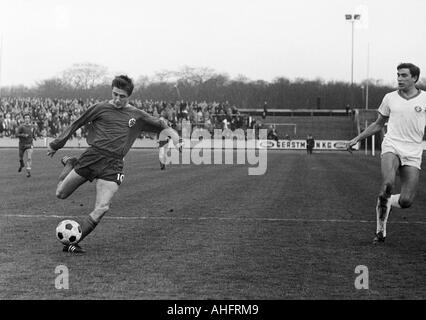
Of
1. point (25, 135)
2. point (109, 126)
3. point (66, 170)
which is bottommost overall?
point (66, 170)

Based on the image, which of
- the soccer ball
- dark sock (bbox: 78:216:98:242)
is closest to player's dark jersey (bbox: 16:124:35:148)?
dark sock (bbox: 78:216:98:242)

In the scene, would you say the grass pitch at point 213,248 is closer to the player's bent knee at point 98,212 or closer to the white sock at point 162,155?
the player's bent knee at point 98,212

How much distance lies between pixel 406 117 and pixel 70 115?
5354 cm

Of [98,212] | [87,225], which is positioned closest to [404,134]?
[98,212]

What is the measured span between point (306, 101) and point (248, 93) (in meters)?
9.24

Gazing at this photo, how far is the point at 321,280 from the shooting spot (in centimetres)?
816

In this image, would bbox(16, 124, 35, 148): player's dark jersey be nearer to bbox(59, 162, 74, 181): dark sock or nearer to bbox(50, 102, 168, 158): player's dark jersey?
bbox(59, 162, 74, 181): dark sock

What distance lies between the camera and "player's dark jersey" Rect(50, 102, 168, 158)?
1039 centimetres

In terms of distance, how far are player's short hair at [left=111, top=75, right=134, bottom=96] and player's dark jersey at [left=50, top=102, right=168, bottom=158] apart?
15.2 inches

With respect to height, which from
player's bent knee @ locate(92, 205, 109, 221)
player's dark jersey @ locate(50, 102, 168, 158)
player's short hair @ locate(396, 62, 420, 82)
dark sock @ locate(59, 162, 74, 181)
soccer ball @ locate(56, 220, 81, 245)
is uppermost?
player's short hair @ locate(396, 62, 420, 82)

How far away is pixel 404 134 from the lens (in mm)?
11125

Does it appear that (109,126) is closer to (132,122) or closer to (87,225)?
(132,122)

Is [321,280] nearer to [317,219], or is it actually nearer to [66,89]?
[317,219]
